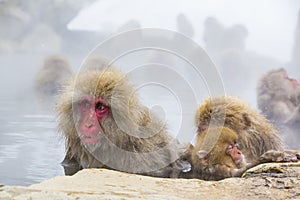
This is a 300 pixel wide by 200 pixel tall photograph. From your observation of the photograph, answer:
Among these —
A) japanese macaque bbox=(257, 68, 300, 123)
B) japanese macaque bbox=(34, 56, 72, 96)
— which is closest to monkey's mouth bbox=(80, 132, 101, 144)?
japanese macaque bbox=(257, 68, 300, 123)

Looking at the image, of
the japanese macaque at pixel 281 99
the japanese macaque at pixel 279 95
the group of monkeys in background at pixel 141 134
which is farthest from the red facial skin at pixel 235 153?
the japanese macaque at pixel 279 95

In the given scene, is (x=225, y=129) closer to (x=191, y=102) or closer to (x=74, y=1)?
(x=191, y=102)

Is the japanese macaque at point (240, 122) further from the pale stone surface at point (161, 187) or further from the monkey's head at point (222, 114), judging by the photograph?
the pale stone surface at point (161, 187)

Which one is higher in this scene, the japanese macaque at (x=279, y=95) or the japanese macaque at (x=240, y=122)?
the japanese macaque at (x=279, y=95)

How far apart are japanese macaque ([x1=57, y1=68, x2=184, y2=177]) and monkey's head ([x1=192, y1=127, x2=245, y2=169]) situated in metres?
0.06

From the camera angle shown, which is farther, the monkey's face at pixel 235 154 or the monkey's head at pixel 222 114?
the monkey's head at pixel 222 114

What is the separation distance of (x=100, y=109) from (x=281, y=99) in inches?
53.3

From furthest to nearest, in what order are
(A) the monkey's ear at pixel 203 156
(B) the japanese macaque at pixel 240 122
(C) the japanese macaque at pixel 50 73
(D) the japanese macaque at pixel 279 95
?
1. (C) the japanese macaque at pixel 50 73
2. (D) the japanese macaque at pixel 279 95
3. (B) the japanese macaque at pixel 240 122
4. (A) the monkey's ear at pixel 203 156

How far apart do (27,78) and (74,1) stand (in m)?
0.67

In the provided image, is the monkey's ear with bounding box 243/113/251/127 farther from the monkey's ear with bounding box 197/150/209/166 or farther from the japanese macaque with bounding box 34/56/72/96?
the japanese macaque with bounding box 34/56/72/96

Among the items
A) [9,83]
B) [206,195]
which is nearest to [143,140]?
[206,195]

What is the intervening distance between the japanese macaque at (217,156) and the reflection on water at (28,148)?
0.31 m

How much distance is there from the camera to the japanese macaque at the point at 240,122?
50.3 inches

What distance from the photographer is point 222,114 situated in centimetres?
130
